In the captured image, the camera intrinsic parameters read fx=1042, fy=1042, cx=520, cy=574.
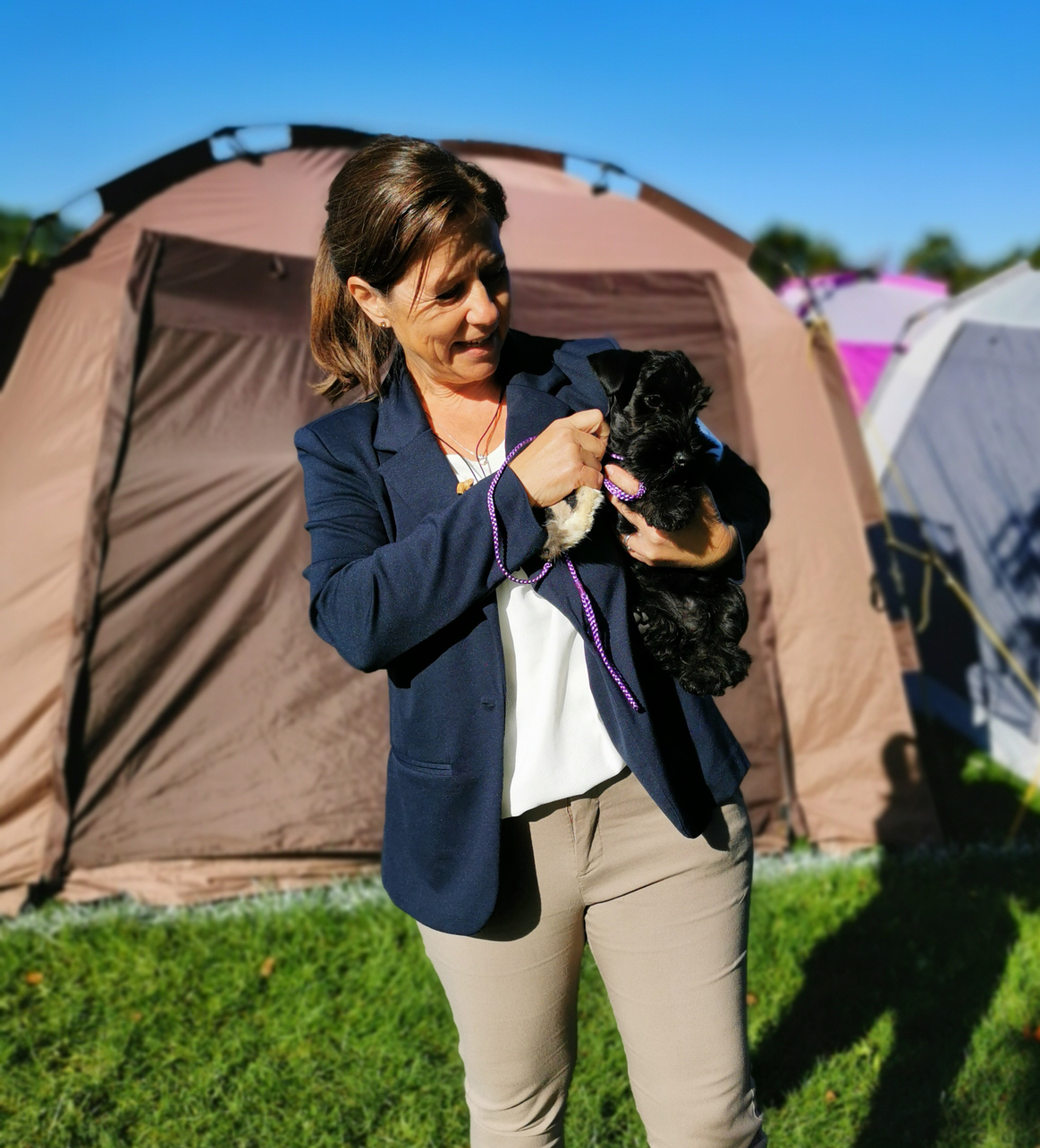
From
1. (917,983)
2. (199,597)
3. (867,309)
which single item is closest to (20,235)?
(867,309)

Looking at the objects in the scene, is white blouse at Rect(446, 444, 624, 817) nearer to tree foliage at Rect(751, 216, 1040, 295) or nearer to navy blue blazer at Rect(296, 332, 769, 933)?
navy blue blazer at Rect(296, 332, 769, 933)

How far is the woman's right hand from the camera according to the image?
57.3 inches

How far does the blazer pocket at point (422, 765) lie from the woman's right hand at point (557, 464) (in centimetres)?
44

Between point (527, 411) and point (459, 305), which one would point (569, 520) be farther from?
point (459, 305)

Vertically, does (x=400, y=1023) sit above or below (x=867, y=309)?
below

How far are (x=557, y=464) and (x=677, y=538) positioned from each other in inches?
9.9

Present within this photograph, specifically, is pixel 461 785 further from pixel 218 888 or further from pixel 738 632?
pixel 218 888

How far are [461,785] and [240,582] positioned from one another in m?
2.26

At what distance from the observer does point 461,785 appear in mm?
1583

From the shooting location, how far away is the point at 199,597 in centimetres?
362

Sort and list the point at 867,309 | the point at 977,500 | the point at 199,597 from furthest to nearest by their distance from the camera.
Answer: the point at 867,309, the point at 977,500, the point at 199,597

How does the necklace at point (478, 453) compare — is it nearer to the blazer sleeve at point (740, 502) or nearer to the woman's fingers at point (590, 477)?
the woman's fingers at point (590, 477)

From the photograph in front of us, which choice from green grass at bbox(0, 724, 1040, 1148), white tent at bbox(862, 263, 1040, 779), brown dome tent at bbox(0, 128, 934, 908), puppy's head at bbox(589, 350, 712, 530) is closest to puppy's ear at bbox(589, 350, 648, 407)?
puppy's head at bbox(589, 350, 712, 530)

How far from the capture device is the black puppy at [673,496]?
1.57 m
